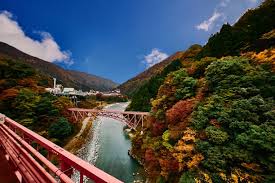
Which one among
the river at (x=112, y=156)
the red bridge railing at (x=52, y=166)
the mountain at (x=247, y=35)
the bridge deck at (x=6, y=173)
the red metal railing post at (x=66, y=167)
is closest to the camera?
the red bridge railing at (x=52, y=166)

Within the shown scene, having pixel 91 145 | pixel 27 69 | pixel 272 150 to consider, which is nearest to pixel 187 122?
pixel 272 150

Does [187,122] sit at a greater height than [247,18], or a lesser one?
lesser

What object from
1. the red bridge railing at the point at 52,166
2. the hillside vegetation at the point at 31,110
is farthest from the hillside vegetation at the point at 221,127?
the hillside vegetation at the point at 31,110

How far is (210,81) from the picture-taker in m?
11.1

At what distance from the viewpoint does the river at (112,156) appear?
1559 centimetres

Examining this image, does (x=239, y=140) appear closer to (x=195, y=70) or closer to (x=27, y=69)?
(x=195, y=70)

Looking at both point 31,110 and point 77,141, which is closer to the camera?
point 31,110

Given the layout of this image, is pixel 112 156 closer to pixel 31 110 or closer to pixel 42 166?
pixel 31 110

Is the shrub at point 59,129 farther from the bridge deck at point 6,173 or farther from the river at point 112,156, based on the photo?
the bridge deck at point 6,173

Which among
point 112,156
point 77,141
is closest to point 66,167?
point 112,156

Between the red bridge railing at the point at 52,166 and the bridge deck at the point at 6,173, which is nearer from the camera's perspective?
the red bridge railing at the point at 52,166

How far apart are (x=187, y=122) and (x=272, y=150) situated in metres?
4.44

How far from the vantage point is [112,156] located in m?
19.7

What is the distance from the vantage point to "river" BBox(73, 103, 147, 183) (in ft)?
51.2
